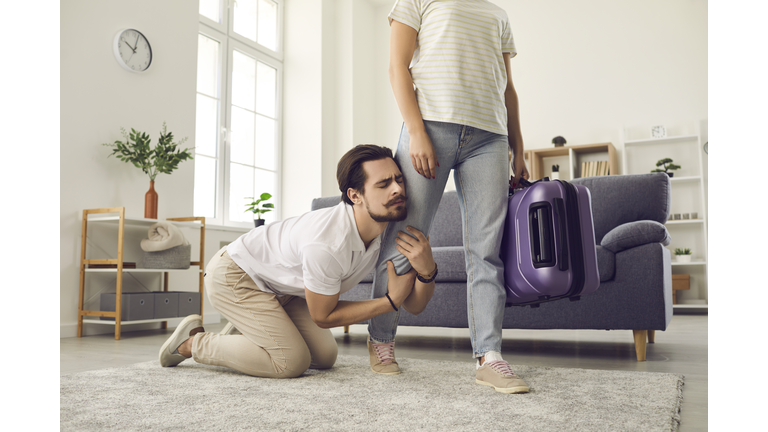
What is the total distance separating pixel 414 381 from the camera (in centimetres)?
148

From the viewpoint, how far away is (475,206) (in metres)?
1.51

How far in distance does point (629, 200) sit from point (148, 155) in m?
2.80

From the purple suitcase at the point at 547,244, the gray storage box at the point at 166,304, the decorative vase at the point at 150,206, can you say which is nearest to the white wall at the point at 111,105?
the decorative vase at the point at 150,206

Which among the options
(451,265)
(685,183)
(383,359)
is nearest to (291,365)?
(383,359)

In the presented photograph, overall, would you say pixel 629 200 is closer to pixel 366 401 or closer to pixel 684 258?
pixel 366 401

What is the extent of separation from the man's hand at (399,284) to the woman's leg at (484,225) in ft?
0.55

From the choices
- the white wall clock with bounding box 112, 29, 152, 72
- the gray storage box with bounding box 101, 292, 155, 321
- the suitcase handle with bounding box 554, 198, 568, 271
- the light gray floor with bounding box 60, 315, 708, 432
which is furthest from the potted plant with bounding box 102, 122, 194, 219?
the suitcase handle with bounding box 554, 198, 568, 271

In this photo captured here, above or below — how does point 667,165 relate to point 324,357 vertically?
above

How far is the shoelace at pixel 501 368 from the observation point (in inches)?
53.5

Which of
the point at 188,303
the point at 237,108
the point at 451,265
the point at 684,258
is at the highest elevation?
the point at 237,108

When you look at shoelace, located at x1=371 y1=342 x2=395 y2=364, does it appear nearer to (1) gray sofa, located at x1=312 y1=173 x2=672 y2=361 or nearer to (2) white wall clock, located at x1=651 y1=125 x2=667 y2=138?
(1) gray sofa, located at x1=312 y1=173 x2=672 y2=361

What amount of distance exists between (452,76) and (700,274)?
437 centimetres
